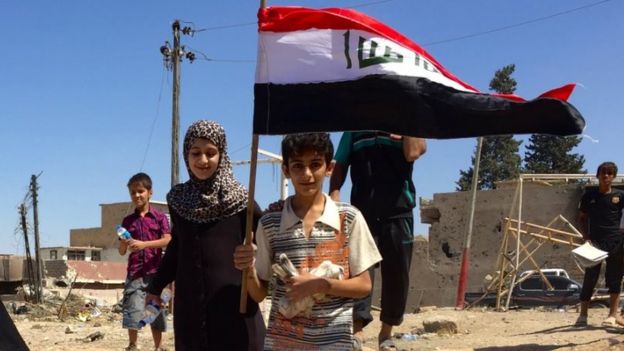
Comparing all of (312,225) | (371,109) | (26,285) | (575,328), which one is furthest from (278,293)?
(26,285)

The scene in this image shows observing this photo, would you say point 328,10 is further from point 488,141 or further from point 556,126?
point 488,141

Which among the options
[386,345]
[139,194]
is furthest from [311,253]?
[139,194]

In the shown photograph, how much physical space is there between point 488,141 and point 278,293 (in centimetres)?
6063

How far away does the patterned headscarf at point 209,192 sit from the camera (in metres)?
3.60

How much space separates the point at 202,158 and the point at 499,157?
6115cm

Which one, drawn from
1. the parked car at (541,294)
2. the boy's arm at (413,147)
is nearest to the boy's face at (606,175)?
the boy's arm at (413,147)

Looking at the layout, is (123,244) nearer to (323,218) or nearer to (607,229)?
(323,218)

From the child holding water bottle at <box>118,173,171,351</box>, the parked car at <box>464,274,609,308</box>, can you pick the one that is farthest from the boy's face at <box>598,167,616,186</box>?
the parked car at <box>464,274,609,308</box>

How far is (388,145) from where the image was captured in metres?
4.75

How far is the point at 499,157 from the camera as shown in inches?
2467

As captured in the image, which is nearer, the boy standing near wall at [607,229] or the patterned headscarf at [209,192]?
the patterned headscarf at [209,192]

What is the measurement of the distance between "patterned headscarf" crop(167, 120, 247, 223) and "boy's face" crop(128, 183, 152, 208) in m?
2.79

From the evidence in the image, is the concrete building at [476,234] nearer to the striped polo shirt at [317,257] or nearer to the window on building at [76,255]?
the window on building at [76,255]

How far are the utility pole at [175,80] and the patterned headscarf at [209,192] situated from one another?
1854 cm
